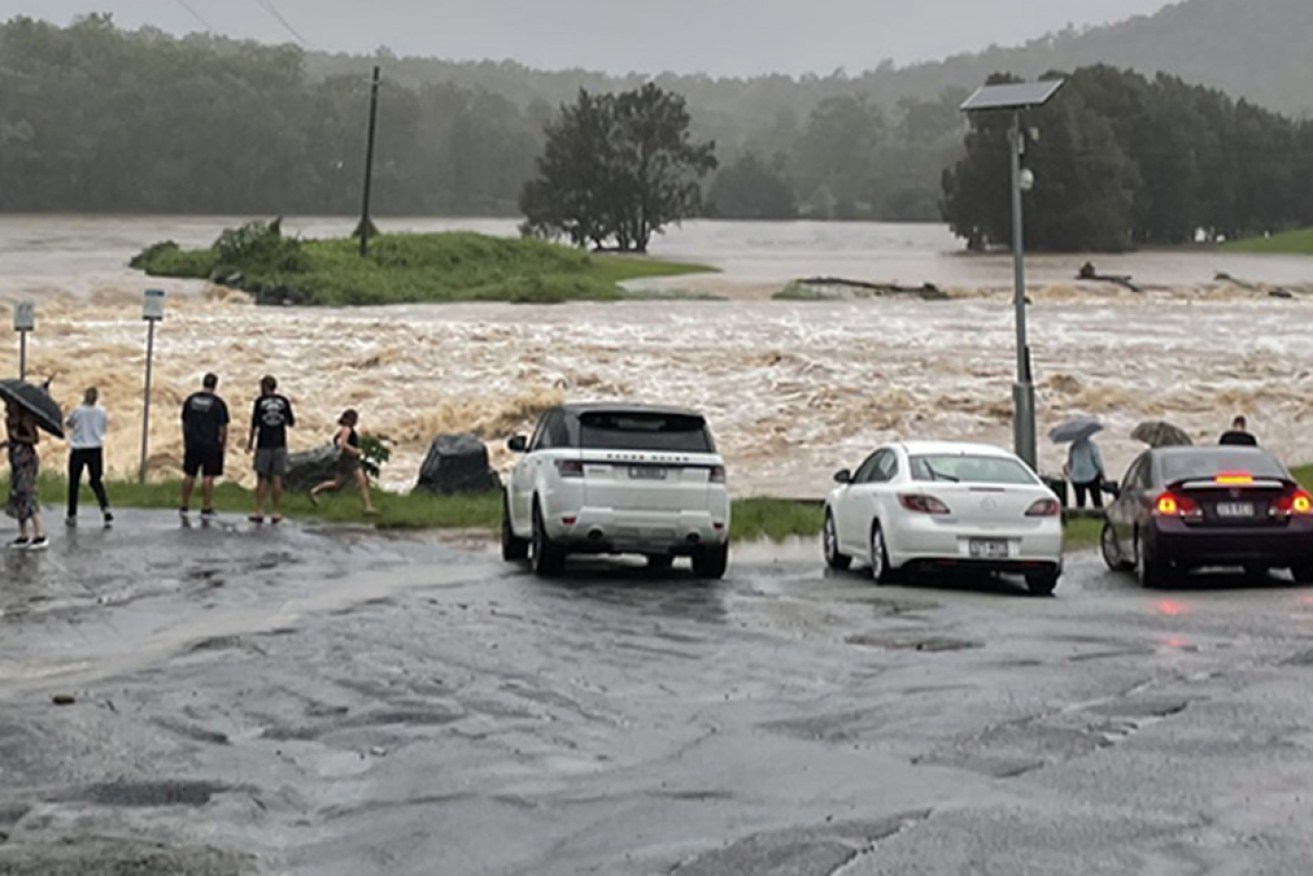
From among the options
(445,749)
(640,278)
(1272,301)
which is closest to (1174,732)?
(445,749)

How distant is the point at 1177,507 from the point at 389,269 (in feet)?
227

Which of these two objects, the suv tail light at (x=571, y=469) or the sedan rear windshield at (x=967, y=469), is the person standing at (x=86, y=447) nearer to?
the suv tail light at (x=571, y=469)

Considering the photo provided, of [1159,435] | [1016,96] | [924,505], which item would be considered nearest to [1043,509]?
[924,505]

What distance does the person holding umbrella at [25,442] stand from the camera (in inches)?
838

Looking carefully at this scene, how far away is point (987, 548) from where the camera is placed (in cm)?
1919

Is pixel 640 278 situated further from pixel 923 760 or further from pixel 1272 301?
pixel 923 760

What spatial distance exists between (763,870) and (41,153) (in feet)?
448

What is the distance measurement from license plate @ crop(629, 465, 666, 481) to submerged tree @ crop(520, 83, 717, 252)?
119 m

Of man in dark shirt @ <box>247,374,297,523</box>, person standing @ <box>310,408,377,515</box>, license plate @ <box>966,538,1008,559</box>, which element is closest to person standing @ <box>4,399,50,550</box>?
man in dark shirt @ <box>247,374,297,523</box>

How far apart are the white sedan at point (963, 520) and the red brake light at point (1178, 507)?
0.97 meters

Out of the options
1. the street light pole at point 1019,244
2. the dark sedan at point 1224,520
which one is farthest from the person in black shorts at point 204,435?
the street light pole at point 1019,244

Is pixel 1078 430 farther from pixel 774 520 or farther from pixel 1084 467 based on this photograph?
pixel 774 520

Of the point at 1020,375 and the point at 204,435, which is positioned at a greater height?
the point at 1020,375

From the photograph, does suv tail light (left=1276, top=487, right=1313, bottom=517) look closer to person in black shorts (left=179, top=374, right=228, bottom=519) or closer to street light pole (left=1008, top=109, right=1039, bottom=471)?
street light pole (left=1008, top=109, right=1039, bottom=471)
